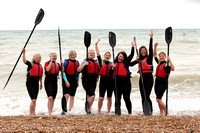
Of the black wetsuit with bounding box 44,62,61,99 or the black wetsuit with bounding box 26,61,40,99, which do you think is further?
the black wetsuit with bounding box 44,62,61,99

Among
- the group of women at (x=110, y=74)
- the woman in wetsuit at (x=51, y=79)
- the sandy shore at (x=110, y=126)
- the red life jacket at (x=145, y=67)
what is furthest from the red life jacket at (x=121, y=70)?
the woman in wetsuit at (x=51, y=79)

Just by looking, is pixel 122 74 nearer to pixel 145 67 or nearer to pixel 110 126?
pixel 145 67

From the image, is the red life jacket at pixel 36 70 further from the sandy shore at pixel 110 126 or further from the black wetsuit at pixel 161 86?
the black wetsuit at pixel 161 86

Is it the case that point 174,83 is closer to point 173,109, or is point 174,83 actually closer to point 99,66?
point 173,109

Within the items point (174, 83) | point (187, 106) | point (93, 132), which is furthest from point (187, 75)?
point (93, 132)

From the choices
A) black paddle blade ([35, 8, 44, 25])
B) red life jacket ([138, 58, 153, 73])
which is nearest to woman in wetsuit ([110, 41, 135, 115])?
red life jacket ([138, 58, 153, 73])

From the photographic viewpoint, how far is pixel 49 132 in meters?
3.40

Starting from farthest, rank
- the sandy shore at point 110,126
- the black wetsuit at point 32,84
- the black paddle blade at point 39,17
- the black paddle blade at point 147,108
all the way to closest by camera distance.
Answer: the black paddle blade at point 39,17 → the black paddle blade at point 147,108 → the black wetsuit at point 32,84 → the sandy shore at point 110,126

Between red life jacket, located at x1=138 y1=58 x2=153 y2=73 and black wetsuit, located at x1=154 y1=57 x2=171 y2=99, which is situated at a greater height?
red life jacket, located at x1=138 y1=58 x2=153 y2=73

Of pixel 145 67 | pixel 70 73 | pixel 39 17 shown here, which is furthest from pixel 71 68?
pixel 145 67

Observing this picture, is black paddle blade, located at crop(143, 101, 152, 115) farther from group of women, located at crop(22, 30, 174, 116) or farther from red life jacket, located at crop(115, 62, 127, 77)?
red life jacket, located at crop(115, 62, 127, 77)

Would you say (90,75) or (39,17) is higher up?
(39,17)

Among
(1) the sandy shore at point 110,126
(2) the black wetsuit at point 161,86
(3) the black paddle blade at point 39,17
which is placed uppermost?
(3) the black paddle blade at point 39,17

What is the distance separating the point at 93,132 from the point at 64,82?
2.22 metres
